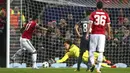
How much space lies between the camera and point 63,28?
2491 centimetres

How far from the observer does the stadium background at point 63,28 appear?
24.3 metres

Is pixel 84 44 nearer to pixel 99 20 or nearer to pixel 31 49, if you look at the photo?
pixel 99 20

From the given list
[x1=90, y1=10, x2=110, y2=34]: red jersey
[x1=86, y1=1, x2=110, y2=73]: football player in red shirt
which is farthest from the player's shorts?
[x1=90, y1=10, x2=110, y2=34]: red jersey

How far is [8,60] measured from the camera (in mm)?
22734

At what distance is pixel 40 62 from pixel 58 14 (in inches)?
93.2

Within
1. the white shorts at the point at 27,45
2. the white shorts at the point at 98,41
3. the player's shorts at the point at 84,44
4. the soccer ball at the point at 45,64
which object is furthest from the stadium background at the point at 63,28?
the white shorts at the point at 98,41

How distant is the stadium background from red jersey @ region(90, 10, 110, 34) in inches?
303

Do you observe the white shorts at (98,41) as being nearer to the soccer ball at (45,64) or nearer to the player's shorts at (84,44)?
the player's shorts at (84,44)

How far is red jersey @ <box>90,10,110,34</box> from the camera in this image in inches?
640

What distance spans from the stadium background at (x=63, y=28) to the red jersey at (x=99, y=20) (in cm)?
769

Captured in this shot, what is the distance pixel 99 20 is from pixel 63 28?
8634 mm

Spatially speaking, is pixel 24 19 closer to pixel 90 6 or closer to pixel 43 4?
pixel 43 4

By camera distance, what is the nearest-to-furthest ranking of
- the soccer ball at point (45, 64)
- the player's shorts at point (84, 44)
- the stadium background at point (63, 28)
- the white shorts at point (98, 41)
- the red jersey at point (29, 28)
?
the white shorts at point (98, 41), the player's shorts at point (84, 44), the red jersey at point (29, 28), the soccer ball at point (45, 64), the stadium background at point (63, 28)

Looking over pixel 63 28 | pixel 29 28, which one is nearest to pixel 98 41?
pixel 29 28
